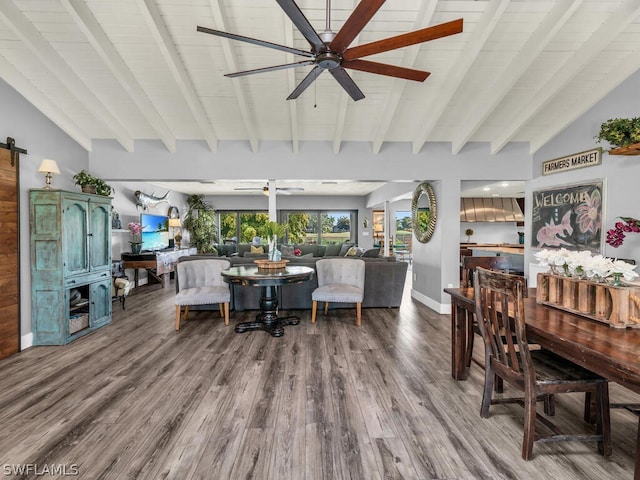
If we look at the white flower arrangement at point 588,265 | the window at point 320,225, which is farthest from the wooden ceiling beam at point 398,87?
the window at point 320,225

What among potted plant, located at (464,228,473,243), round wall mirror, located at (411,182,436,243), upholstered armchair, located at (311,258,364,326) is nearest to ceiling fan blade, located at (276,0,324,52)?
upholstered armchair, located at (311,258,364,326)

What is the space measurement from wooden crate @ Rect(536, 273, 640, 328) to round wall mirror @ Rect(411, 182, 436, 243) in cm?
326

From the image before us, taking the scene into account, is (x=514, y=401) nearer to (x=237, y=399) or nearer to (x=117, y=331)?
(x=237, y=399)

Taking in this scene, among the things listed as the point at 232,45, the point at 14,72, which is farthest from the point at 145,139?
the point at 232,45

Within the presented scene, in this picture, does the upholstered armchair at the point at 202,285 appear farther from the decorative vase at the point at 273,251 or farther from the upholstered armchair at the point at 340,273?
the upholstered armchair at the point at 340,273

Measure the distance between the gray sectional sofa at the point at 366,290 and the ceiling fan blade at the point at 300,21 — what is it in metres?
3.55

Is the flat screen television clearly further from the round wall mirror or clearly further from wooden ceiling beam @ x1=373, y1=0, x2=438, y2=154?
the round wall mirror

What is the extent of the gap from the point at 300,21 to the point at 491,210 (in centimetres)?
874

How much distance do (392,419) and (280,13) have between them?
3.38 metres

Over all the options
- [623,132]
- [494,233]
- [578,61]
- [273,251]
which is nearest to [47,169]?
[273,251]

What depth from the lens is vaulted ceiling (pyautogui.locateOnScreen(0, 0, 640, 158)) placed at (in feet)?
9.38

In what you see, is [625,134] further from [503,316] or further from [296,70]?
[296,70]

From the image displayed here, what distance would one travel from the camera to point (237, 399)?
2494 mm

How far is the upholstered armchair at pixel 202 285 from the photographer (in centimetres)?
422
